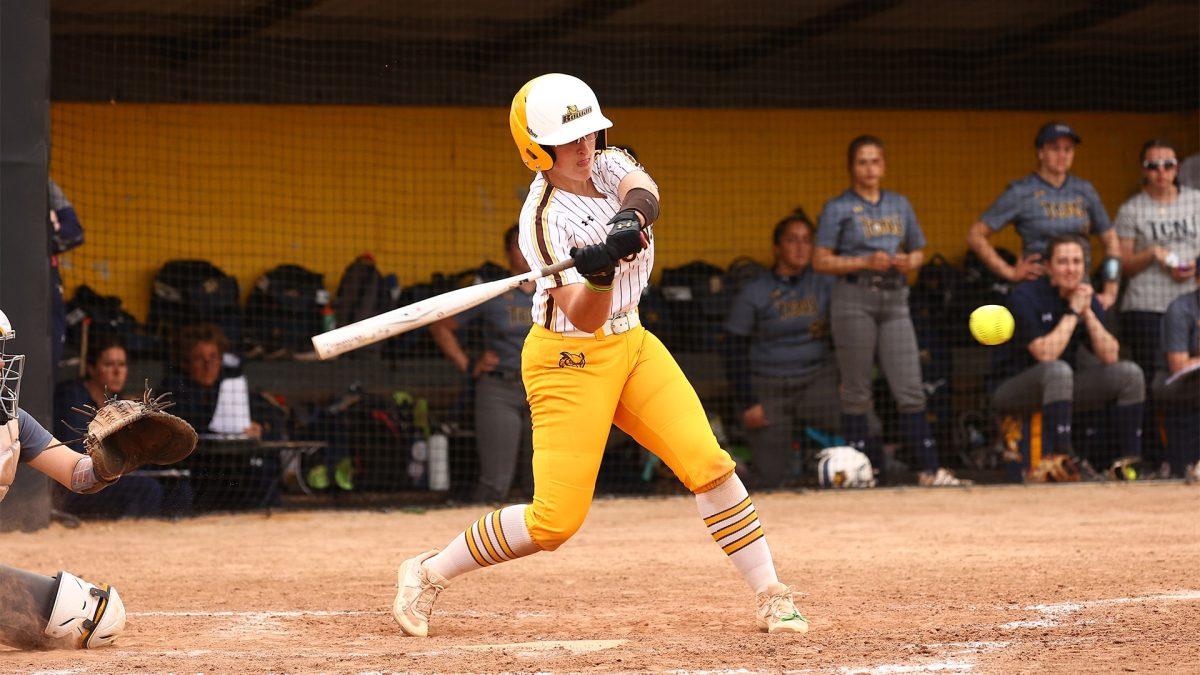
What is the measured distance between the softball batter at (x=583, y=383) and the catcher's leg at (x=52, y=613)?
937 mm

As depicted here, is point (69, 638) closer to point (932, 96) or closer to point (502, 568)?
point (502, 568)

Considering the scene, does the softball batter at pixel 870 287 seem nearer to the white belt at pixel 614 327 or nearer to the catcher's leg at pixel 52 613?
the white belt at pixel 614 327

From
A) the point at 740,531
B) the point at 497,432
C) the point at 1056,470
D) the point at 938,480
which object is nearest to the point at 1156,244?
the point at 1056,470

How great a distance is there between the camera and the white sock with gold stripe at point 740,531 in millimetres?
5051

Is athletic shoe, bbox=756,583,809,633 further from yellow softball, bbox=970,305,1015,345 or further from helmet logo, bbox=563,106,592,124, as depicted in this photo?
yellow softball, bbox=970,305,1015,345

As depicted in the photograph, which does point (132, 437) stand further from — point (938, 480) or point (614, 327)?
point (938, 480)

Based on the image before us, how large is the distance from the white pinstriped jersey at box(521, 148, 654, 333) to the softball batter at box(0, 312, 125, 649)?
60.6 inches

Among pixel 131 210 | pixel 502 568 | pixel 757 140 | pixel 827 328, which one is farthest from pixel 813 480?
pixel 131 210

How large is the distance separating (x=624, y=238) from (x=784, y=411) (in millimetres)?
6256

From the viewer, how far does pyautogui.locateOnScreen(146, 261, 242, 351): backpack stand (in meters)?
10.9

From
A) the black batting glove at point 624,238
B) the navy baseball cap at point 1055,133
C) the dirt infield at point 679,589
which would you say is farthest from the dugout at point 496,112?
the black batting glove at point 624,238

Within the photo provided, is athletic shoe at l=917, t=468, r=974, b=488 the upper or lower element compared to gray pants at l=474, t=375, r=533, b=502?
lower

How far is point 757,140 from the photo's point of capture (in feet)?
42.3

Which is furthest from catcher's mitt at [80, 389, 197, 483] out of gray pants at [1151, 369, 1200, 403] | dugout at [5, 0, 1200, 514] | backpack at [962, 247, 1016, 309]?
backpack at [962, 247, 1016, 309]
